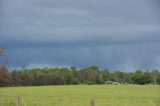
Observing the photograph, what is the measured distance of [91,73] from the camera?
11675cm

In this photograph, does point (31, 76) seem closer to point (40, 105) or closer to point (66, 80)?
point (66, 80)

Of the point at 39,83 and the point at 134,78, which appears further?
the point at 39,83

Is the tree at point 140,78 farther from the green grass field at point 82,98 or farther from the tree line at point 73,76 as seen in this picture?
the green grass field at point 82,98

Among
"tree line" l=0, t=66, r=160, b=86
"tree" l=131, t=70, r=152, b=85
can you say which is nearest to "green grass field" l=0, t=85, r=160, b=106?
"tree" l=131, t=70, r=152, b=85

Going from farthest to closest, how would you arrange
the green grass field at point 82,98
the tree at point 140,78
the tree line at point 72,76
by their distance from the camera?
the tree line at point 72,76 < the tree at point 140,78 < the green grass field at point 82,98

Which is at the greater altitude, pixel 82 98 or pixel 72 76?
pixel 72 76

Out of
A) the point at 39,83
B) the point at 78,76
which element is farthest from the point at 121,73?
the point at 39,83

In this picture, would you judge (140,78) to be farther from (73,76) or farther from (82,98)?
(82,98)

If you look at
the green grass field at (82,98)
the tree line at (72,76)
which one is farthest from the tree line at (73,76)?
the green grass field at (82,98)

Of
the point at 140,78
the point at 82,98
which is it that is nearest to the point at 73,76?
the point at 140,78

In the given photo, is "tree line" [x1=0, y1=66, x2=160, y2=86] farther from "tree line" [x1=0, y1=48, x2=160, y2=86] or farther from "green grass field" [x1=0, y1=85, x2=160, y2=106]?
"green grass field" [x1=0, y1=85, x2=160, y2=106]

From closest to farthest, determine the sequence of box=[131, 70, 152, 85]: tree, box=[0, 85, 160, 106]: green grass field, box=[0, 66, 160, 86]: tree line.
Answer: box=[0, 85, 160, 106]: green grass field, box=[131, 70, 152, 85]: tree, box=[0, 66, 160, 86]: tree line

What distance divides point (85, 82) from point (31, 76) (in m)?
14.8

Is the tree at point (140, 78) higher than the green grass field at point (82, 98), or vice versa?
the tree at point (140, 78)
